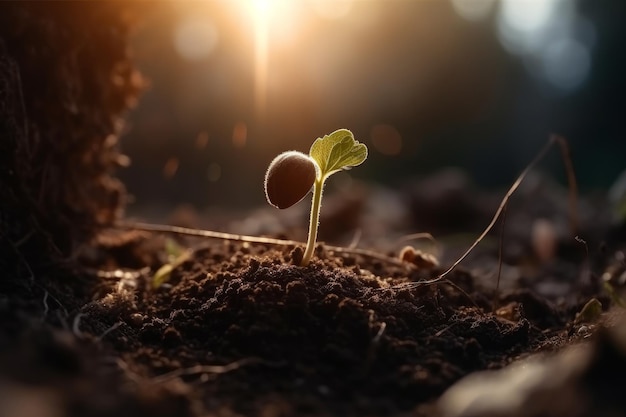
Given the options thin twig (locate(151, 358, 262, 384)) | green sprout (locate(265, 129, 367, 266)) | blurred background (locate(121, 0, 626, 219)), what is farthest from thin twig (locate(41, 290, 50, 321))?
blurred background (locate(121, 0, 626, 219))

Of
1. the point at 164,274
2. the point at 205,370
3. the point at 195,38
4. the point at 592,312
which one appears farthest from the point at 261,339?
the point at 195,38

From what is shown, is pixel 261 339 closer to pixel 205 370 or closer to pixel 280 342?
pixel 280 342

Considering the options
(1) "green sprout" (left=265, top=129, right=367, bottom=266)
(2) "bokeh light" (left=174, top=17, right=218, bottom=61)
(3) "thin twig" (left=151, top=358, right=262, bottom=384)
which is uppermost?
(2) "bokeh light" (left=174, top=17, right=218, bottom=61)

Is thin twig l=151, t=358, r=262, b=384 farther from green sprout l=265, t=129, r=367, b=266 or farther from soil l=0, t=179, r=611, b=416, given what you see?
green sprout l=265, t=129, r=367, b=266

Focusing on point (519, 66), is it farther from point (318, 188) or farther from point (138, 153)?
point (318, 188)

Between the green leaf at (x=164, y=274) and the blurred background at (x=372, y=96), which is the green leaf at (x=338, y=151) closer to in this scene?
the green leaf at (x=164, y=274)

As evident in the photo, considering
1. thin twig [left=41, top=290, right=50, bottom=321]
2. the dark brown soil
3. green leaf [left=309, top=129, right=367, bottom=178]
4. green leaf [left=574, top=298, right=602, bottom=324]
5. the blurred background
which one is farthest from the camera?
the blurred background

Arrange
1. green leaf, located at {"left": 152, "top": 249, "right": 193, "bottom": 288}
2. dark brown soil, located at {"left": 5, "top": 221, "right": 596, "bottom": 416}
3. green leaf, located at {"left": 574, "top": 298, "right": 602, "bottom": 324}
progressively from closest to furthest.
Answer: dark brown soil, located at {"left": 5, "top": 221, "right": 596, "bottom": 416}
green leaf, located at {"left": 574, "top": 298, "right": 602, "bottom": 324}
green leaf, located at {"left": 152, "top": 249, "right": 193, "bottom": 288}

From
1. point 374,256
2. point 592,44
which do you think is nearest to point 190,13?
point 374,256
